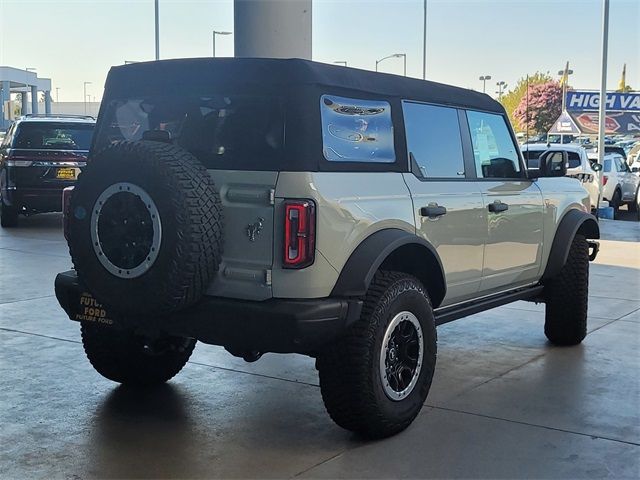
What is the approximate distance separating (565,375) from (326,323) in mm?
2404

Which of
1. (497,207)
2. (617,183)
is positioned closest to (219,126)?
(497,207)

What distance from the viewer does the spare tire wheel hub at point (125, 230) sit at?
157 inches

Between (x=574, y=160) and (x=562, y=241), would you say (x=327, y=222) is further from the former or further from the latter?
(x=574, y=160)

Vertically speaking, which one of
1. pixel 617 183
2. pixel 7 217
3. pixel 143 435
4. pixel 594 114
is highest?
pixel 594 114

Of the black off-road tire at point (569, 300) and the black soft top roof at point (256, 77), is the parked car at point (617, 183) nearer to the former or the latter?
the black off-road tire at point (569, 300)

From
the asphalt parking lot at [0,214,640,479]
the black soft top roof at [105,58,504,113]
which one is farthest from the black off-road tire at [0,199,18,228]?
the black soft top roof at [105,58,504,113]

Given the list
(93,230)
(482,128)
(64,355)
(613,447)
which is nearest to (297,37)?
(482,128)

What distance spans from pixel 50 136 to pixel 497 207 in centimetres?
996

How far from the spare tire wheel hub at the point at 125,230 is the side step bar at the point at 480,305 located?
1.88m

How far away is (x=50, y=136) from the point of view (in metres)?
13.6

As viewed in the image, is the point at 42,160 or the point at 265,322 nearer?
the point at 265,322

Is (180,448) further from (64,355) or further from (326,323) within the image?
(64,355)

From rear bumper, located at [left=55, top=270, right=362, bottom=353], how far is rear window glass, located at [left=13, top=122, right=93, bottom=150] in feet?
32.8

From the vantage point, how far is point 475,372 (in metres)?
5.76
